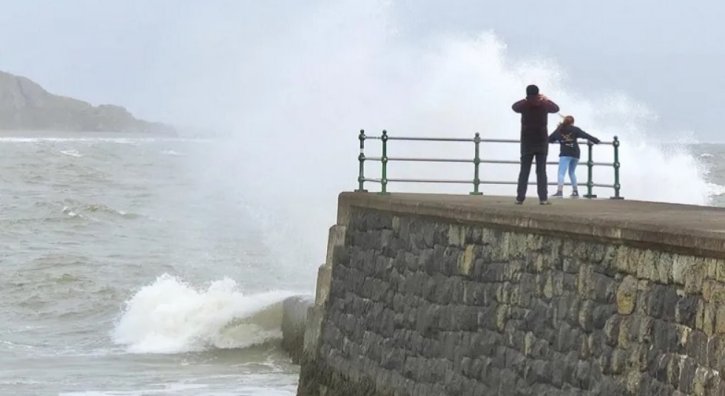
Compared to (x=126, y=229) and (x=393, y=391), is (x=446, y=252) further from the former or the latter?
(x=126, y=229)

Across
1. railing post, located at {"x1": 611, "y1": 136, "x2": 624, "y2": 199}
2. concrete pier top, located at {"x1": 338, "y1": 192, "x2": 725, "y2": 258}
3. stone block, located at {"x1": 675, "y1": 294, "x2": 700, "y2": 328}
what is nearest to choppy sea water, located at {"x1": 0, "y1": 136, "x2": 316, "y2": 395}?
railing post, located at {"x1": 611, "y1": 136, "x2": 624, "y2": 199}

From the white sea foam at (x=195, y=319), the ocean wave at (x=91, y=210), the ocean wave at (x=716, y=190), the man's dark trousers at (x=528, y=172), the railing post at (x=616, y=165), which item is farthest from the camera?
the ocean wave at (x=716, y=190)

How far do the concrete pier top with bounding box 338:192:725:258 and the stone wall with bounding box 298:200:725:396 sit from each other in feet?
0.20

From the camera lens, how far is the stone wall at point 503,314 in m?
8.56

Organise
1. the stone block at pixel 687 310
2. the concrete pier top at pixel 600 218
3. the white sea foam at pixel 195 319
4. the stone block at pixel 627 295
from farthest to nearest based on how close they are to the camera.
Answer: the white sea foam at pixel 195 319
the stone block at pixel 627 295
the concrete pier top at pixel 600 218
the stone block at pixel 687 310

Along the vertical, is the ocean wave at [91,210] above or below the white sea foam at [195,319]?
above

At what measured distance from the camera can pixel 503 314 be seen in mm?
11016

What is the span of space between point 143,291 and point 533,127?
14102 mm

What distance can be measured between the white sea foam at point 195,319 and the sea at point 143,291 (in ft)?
0.08

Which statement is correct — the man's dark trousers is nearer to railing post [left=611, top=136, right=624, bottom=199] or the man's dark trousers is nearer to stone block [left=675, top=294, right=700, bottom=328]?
railing post [left=611, top=136, right=624, bottom=199]

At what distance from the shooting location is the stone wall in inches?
337

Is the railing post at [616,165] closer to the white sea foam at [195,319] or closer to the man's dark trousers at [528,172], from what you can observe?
the man's dark trousers at [528,172]

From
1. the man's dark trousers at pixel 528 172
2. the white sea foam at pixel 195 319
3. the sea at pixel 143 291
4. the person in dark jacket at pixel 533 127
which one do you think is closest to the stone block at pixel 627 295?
the person in dark jacket at pixel 533 127

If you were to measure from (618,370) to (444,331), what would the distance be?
3.02 m
